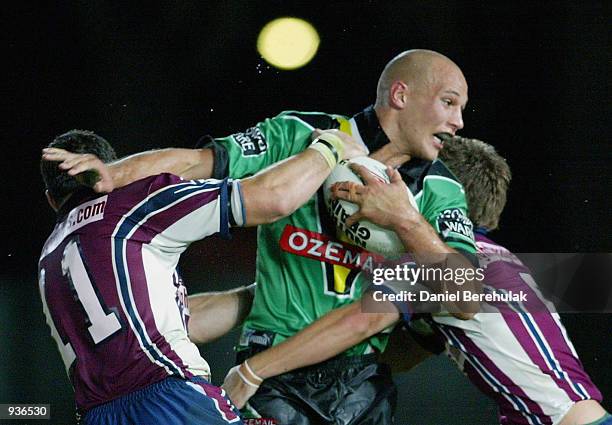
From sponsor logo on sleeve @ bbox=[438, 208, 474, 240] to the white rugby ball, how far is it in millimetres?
108

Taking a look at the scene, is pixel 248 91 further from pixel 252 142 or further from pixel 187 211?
pixel 187 211

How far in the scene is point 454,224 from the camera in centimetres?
229

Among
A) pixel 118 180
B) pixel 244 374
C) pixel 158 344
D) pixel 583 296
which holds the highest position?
pixel 118 180

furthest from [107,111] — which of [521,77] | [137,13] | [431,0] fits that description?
[521,77]

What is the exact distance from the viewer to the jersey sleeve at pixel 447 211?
227cm

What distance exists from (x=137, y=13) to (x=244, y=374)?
7.68ft

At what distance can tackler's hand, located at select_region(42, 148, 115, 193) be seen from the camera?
1.93 m

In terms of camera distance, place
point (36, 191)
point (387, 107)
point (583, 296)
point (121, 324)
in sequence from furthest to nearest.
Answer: point (36, 191), point (583, 296), point (387, 107), point (121, 324)

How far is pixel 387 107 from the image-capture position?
7.95ft

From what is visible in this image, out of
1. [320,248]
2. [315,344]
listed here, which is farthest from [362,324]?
[320,248]

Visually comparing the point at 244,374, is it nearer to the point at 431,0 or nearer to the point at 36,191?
the point at 36,191

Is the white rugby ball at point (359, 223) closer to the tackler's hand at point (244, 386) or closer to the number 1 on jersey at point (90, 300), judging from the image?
the tackler's hand at point (244, 386)

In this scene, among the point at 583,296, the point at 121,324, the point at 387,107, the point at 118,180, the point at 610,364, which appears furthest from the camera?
the point at 610,364

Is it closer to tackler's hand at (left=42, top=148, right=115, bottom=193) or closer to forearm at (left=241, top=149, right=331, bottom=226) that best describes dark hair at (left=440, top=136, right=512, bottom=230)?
forearm at (left=241, top=149, right=331, bottom=226)
